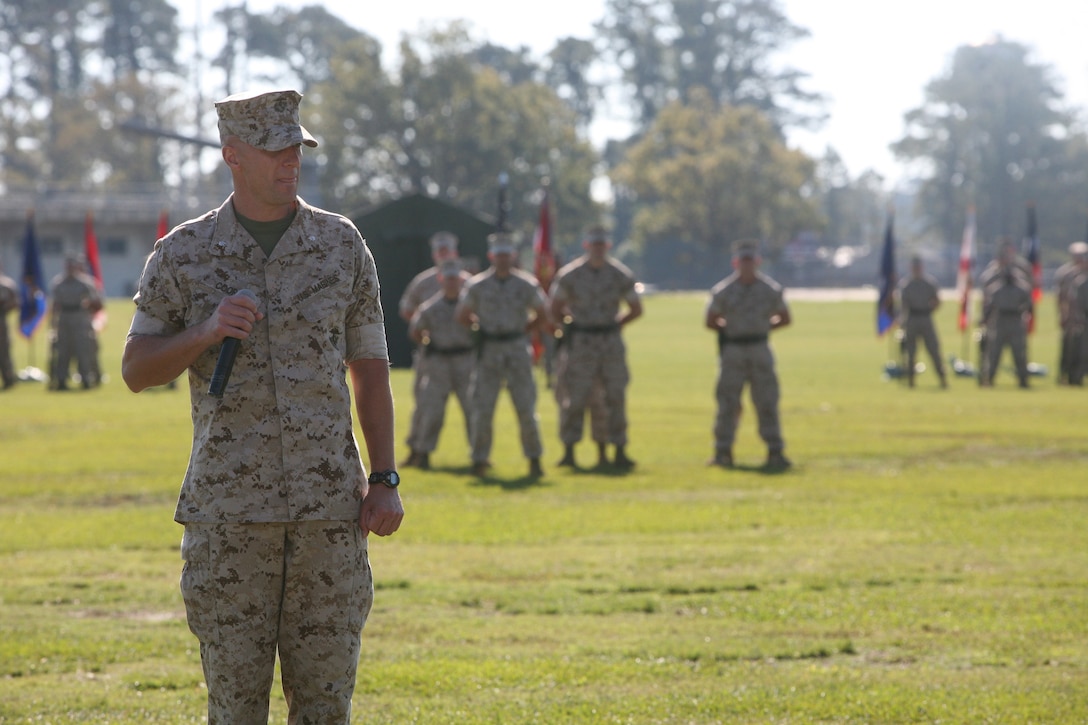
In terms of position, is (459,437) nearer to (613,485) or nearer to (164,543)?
(613,485)

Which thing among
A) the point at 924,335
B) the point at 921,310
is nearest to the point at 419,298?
the point at 921,310

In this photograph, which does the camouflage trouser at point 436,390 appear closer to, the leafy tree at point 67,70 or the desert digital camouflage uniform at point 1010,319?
the desert digital camouflage uniform at point 1010,319

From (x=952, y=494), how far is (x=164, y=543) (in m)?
6.67

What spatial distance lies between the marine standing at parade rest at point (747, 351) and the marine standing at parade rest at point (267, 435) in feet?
37.6

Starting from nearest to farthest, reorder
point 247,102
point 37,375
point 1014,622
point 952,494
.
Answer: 1. point 247,102
2. point 1014,622
3. point 952,494
4. point 37,375

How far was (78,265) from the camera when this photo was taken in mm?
28375

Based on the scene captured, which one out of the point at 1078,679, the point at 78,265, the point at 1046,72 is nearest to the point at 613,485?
the point at 1078,679

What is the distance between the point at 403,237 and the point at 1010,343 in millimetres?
12608

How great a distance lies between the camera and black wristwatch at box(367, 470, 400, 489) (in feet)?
15.6

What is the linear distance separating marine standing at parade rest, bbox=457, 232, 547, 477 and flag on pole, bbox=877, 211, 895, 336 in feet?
45.7

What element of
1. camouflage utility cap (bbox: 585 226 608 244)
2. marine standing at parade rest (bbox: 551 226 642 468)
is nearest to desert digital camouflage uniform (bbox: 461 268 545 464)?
marine standing at parade rest (bbox: 551 226 642 468)

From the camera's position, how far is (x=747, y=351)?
633 inches

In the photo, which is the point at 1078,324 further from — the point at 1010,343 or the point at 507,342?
the point at 507,342

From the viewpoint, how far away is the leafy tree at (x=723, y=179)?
91.8 metres
